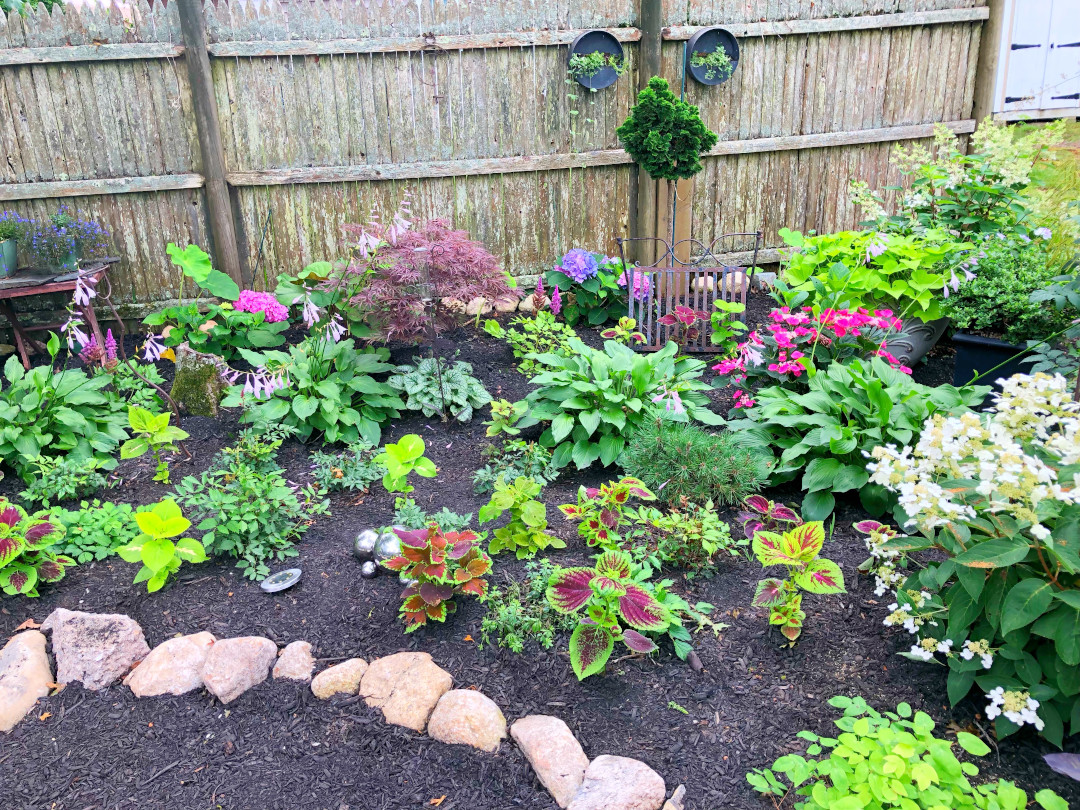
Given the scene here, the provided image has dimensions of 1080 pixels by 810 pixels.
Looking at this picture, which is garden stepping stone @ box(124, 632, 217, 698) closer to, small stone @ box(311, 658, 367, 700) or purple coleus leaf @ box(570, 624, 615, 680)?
small stone @ box(311, 658, 367, 700)

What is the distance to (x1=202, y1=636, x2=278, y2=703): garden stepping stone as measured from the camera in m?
2.46

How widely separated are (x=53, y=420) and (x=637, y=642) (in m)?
3.19

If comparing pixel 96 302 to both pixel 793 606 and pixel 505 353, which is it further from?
pixel 793 606

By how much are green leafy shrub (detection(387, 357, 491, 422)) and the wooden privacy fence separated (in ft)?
5.60

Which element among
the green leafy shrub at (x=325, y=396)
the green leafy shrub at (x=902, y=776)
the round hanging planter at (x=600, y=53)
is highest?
the round hanging planter at (x=600, y=53)

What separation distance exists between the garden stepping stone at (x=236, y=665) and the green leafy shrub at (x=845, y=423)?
2.12 metres

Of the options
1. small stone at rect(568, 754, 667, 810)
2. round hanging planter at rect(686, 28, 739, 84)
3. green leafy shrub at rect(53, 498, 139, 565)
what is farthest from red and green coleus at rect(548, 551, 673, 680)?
round hanging planter at rect(686, 28, 739, 84)

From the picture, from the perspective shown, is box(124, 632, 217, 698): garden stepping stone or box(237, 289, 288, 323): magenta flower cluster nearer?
box(124, 632, 217, 698): garden stepping stone

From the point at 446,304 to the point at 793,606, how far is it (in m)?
2.65

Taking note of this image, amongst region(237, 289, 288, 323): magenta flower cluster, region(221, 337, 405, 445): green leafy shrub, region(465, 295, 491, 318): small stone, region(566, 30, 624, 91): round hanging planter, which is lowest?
region(221, 337, 405, 445): green leafy shrub

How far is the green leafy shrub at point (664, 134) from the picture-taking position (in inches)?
Answer: 198

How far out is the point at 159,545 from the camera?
2.74m

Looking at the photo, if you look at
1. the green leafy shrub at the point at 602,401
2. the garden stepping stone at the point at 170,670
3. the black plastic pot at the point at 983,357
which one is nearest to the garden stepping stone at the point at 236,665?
the garden stepping stone at the point at 170,670

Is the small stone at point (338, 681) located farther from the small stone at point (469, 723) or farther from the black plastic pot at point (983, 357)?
the black plastic pot at point (983, 357)
